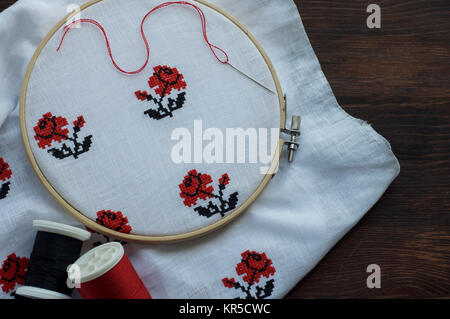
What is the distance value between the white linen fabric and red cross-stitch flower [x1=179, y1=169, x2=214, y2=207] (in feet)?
0.30

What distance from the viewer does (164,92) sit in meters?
0.99

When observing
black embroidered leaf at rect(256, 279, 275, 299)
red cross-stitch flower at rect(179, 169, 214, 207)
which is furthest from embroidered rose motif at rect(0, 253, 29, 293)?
black embroidered leaf at rect(256, 279, 275, 299)

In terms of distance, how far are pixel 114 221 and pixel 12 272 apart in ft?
0.79

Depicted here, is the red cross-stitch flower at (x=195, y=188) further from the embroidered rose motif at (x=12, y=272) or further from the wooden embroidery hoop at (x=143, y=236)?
the embroidered rose motif at (x=12, y=272)

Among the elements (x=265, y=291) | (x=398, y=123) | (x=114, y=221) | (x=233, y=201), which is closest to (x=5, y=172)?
(x=114, y=221)

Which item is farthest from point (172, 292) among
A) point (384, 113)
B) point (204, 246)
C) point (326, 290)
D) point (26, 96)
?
point (384, 113)

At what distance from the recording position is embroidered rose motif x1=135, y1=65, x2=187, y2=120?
0.98 meters

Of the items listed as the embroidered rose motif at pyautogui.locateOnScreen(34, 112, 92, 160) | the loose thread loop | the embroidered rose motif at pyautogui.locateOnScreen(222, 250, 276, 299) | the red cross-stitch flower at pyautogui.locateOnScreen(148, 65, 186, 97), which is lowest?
the embroidered rose motif at pyautogui.locateOnScreen(222, 250, 276, 299)

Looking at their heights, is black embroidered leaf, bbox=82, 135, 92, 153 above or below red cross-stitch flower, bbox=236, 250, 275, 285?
above

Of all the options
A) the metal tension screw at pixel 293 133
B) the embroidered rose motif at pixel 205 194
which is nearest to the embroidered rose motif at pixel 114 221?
the embroidered rose motif at pixel 205 194

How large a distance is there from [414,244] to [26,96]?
897 millimetres

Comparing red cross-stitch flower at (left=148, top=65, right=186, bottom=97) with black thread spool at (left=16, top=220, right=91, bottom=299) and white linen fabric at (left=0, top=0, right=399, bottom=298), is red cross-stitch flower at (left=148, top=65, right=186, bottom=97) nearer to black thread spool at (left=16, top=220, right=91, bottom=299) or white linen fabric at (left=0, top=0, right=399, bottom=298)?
white linen fabric at (left=0, top=0, right=399, bottom=298)

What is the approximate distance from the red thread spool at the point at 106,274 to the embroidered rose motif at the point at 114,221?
0.12 feet

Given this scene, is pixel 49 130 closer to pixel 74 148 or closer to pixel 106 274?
pixel 74 148
